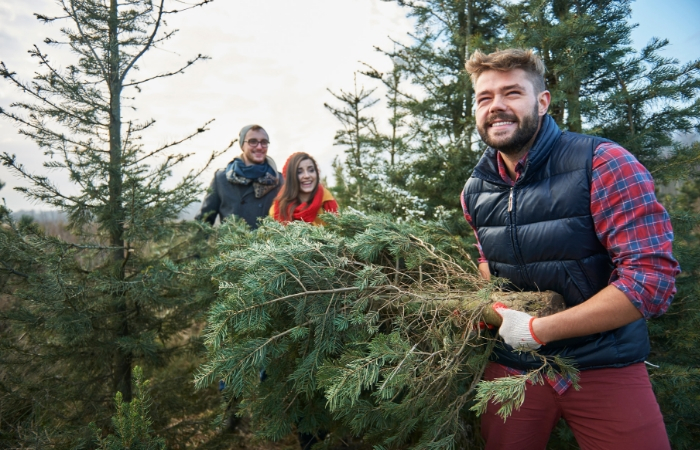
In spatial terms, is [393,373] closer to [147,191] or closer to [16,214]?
[147,191]

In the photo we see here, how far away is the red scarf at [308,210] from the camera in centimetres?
395

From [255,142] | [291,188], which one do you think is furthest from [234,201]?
[291,188]

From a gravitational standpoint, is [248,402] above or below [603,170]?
below

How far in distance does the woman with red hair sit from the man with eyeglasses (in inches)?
21.4

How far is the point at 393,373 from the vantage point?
1.69 m

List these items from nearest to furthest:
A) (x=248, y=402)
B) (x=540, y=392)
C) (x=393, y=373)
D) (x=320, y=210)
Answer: (x=393, y=373)
(x=540, y=392)
(x=248, y=402)
(x=320, y=210)

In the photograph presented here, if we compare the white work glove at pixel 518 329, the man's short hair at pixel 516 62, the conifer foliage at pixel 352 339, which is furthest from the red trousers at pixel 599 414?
the man's short hair at pixel 516 62

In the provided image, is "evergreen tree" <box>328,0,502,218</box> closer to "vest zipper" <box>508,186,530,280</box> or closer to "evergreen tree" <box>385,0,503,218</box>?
"evergreen tree" <box>385,0,503,218</box>

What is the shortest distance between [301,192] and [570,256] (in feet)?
9.39

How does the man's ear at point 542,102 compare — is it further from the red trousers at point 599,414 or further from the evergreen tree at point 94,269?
the evergreen tree at point 94,269

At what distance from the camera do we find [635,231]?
1.63 meters

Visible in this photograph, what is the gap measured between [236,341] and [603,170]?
6.69 feet

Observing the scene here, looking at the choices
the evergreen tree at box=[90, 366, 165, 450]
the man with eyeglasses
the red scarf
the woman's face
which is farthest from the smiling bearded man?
the man with eyeglasses

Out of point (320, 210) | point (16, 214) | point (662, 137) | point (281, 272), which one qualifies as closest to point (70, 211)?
point (16, 214)
